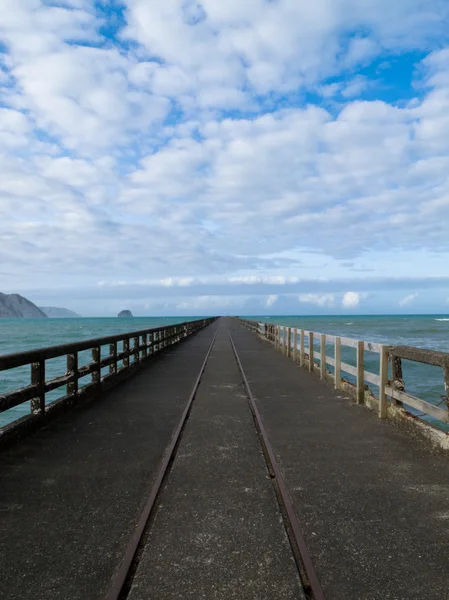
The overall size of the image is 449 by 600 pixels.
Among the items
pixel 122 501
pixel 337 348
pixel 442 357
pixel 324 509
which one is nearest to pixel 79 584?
pixel 122 501

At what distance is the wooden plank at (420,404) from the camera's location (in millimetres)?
5723

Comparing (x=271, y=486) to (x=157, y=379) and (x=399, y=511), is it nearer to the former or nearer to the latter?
(x=399, y=511)

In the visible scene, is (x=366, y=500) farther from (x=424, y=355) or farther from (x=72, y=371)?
(x=72, y=371)

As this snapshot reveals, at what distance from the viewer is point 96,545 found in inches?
138

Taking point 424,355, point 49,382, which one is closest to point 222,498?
point 424,355

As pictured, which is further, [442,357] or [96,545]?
[442,357]

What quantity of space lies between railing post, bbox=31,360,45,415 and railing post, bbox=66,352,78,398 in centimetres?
120

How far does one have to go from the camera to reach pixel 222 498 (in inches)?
172

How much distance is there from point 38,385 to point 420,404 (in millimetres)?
5451

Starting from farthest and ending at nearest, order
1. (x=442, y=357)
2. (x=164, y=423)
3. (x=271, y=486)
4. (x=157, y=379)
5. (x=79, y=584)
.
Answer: (x=157, y=379)
(x=164, y=423)
(x=442, y=357)
(x=271, y=486)
(x=79, y=584)

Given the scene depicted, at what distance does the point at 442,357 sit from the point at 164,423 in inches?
168

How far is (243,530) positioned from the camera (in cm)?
371

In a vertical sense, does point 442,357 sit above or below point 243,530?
above

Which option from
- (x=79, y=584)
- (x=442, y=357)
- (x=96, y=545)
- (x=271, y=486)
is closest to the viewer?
(x=79, y=584)
